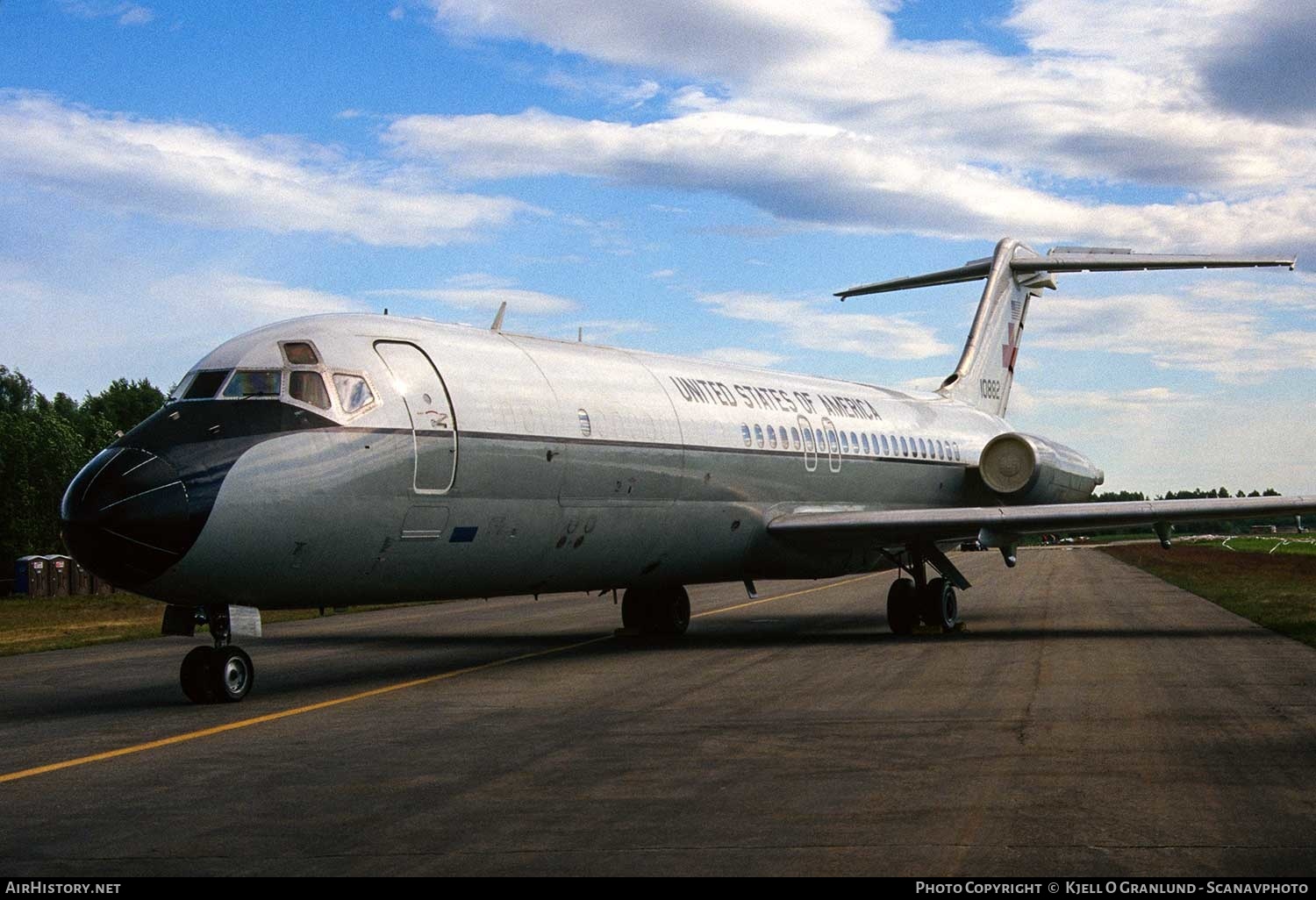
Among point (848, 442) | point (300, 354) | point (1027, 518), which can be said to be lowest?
point (1027, 518)

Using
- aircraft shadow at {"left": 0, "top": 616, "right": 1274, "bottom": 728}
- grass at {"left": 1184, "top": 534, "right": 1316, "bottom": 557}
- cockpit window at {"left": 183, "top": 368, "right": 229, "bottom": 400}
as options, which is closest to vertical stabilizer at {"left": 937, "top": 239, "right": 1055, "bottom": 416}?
aircraft shadow at {"left": 0, "top": 616, "right": 1274, "bottom": 728}

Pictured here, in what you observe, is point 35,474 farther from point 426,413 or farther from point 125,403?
point 426,413

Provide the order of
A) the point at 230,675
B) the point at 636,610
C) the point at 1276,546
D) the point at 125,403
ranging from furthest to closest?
1. the point at 125,403
2. the point at 1276,546
3. the point at 636,610
4. the point at 230,675

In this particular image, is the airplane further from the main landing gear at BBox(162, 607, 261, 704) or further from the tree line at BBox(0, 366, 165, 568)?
the tree line at BBox(0, 366, 165, 568)

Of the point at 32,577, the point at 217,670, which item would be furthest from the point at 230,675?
the point at 32,577

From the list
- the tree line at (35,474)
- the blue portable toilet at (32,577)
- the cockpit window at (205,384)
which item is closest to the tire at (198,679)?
the cockpit window at (205,384)

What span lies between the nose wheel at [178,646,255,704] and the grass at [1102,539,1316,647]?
1224 centimetres

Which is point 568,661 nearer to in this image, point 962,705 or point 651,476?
point 651,476

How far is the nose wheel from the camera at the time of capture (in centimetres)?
1256

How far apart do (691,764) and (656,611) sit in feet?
38.8

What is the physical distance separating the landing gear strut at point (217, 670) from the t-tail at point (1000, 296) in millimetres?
19256

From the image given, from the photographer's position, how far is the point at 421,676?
15.0 m

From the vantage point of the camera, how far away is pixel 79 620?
104 ft

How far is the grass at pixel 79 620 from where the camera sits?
23219 mm
